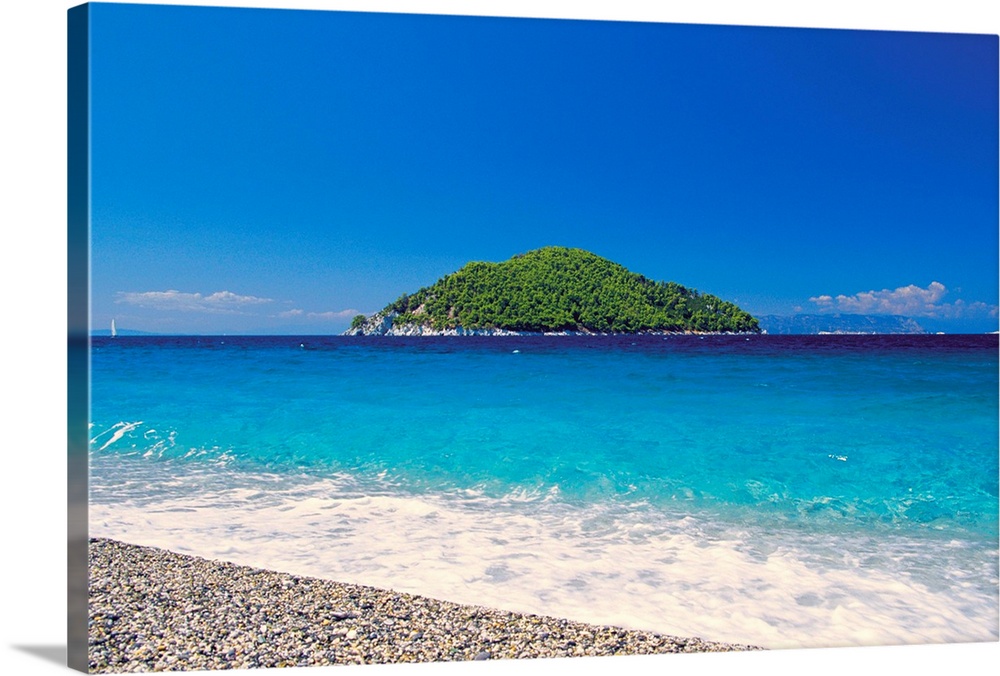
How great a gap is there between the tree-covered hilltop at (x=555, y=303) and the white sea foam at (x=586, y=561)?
403 centimetres

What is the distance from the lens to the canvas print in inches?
117

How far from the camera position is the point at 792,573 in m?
3.34

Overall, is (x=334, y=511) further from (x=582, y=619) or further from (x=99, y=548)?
(x=582, y=619)

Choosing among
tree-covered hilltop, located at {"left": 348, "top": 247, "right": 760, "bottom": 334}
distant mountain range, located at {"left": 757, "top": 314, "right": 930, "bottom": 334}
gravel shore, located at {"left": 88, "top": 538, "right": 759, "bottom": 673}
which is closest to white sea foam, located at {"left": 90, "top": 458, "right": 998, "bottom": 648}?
gravel shore, located at {"left": 88, "top": 538, "right": 759, "bottom": 673}

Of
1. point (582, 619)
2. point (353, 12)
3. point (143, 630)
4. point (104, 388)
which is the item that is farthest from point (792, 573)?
point (104, 388)

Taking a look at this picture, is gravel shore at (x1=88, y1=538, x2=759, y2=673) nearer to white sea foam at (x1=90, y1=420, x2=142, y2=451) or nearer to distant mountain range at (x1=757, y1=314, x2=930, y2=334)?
white sea foam at (x1=90, y1=420, x2=142, y2=451)

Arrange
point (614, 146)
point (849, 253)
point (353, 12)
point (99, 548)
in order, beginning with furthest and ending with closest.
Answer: point (614, 146), point (849, 253), point (99, 548), point (353, 12)

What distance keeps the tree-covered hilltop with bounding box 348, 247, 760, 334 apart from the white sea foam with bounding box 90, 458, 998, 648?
4029 millimetres

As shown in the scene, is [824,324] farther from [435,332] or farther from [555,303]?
[435,332]

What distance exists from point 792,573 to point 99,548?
3243 millimetres

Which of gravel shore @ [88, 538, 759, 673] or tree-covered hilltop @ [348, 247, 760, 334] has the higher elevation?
tree-covered hilltop @ [348, 247, 760, 334]

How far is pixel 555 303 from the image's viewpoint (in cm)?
1117

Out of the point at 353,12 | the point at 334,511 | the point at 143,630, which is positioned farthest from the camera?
the point at 334,511

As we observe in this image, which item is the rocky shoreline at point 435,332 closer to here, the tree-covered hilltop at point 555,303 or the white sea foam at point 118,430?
the tree-covered hilltop at point 555,303
